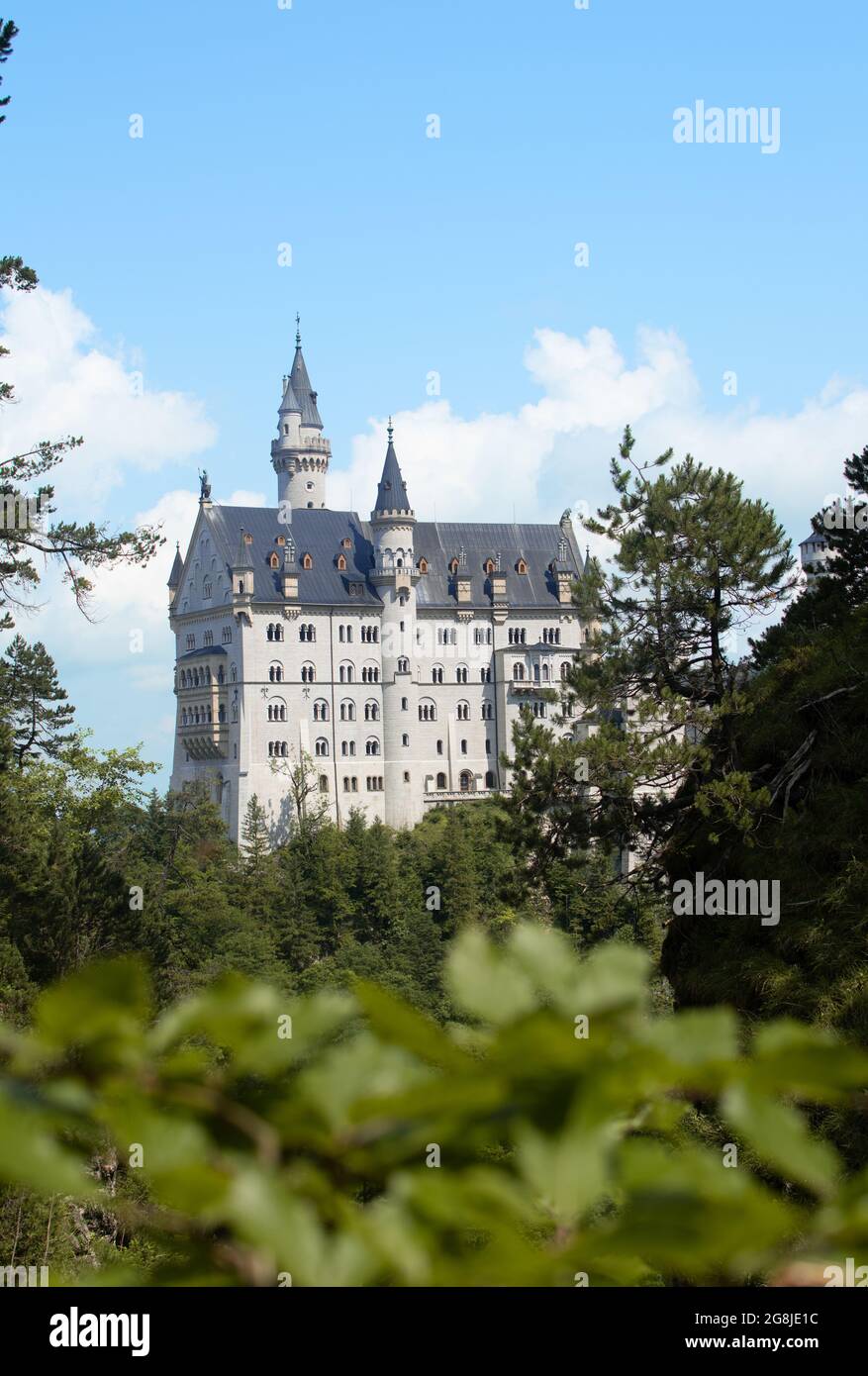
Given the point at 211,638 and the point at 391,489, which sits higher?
the point at 391,489

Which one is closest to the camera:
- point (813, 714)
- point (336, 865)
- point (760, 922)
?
point (760, 922)

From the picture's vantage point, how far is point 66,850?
34750 millimetres

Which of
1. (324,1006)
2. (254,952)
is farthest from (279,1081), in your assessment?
(254,952)

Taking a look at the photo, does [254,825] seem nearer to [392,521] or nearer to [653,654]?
[392,521]

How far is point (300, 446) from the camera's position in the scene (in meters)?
98.4

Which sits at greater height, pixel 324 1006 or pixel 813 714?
pixel 813 714

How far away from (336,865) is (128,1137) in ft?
196

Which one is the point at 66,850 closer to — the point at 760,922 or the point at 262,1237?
the point at 760,922

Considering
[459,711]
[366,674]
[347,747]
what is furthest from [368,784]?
[459,711]

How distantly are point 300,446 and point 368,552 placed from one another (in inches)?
643

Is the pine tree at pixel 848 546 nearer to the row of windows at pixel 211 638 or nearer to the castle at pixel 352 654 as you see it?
the castle at pixel 352 654

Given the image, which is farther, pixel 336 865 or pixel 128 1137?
pixel 336 865

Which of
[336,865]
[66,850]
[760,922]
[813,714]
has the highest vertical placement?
[336,865]

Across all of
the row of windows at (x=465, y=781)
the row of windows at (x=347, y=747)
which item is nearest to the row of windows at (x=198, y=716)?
the row of windows at (x=347, y=747)
